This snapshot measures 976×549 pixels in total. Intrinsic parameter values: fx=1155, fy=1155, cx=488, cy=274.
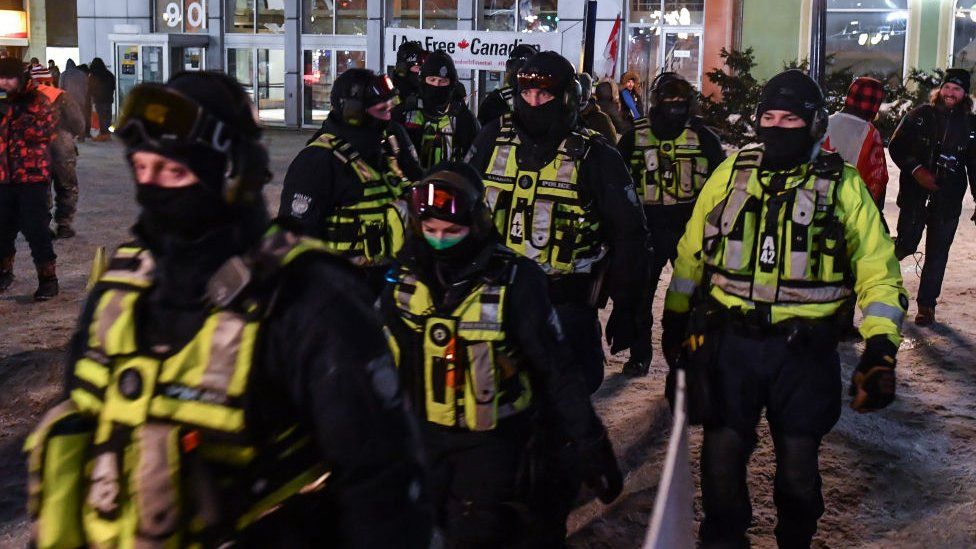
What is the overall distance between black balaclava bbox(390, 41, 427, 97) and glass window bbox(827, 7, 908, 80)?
1842 centimetres

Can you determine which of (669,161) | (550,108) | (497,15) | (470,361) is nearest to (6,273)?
(669,161)

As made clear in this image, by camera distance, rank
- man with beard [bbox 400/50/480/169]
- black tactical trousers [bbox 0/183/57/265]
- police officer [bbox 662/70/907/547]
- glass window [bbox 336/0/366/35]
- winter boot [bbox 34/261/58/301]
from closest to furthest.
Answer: police officer [bbox 662/70/907/547] → man with beard [bbox 400/50/480/169] → black tactical trousers [bbox 0/183/57/265] → winter boot [bbox 34/261/58/301] → glass window [bbox 336/0/366/35]

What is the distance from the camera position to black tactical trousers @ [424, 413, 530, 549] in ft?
11.5

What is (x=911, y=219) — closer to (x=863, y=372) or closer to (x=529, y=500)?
(x=863, y=372)

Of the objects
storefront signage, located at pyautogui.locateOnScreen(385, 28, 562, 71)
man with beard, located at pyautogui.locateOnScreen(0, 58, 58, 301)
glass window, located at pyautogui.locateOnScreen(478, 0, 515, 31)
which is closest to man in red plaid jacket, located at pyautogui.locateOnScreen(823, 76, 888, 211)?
man with beard, located at pyautogui.locateOnScreen(0, 58, 58, 301)

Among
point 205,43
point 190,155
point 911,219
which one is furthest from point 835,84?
point 205,43

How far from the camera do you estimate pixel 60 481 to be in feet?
6.40

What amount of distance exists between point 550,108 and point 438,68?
3.11 m

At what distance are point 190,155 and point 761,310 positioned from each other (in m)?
2.59

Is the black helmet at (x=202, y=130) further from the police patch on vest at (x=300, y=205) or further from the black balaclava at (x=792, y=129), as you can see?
the police patch on vest at (x=300, y=205)

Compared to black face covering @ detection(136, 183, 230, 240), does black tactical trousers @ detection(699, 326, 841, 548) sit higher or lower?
lower

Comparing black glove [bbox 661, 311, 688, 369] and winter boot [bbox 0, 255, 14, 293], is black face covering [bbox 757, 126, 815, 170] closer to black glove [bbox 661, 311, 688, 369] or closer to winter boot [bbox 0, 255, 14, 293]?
black glove [bbox 661, 311, 688, 369]

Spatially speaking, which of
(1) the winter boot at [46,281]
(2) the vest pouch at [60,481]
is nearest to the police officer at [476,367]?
(2) the vest pouch at [60,481]

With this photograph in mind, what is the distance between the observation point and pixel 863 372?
12.5ft
